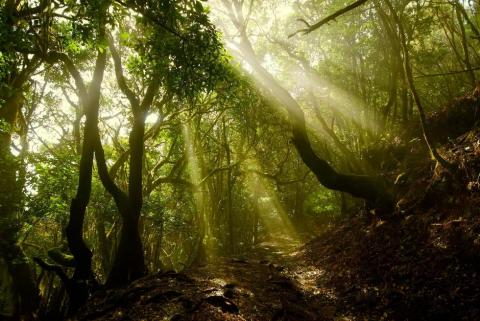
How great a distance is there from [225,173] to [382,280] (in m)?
19.8

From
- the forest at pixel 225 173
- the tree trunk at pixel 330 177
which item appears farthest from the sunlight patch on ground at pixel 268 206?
the tree trunk at pixel 330 177

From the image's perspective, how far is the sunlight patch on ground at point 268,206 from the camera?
31514mm

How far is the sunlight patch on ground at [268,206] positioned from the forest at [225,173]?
526 centimetres

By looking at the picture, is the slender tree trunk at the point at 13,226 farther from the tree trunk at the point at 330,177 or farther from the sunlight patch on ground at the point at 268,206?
the sunlight patch on ground at the point at 268,206

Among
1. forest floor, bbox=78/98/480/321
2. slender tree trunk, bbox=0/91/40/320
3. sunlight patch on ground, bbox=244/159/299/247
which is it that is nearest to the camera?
forest floor, bbox=78/98/480/321

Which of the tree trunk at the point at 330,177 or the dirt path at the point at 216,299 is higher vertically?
the tree trunk at the point at 330,177

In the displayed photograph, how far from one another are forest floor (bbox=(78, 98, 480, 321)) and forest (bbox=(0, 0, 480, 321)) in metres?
0.04

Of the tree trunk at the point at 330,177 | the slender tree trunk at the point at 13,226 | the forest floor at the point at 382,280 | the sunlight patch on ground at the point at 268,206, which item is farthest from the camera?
the sunlight patch on ground at the point at 268,206

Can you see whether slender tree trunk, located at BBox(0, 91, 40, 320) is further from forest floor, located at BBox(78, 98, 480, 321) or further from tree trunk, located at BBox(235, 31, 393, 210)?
tree trunk, located at BBox(235, 31, 393, 210)

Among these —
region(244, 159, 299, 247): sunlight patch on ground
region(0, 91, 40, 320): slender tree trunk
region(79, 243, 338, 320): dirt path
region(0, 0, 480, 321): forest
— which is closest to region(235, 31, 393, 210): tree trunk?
region(0, 0, 480, 321): forest

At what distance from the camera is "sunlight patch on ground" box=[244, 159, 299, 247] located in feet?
103

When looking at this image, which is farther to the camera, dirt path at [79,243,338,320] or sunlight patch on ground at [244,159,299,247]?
sunlight patch on ground at [244,159,299,247]

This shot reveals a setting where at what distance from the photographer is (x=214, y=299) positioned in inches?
298

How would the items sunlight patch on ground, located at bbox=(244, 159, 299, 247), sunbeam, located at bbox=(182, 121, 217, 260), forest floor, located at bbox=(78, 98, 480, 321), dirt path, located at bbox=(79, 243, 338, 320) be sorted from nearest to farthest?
forest floor, located at bbox=(78, 98, 480, 321)
dirt path, located at bbox=(79, 243, 338, 320)
sunbeam, located at bbox=(182, 121, 217, 260)
sunlight patch on ground, located at bbox=(244, 159, 299, 247)
